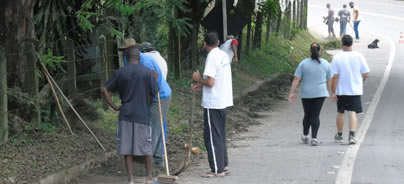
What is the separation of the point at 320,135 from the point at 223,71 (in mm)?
4581

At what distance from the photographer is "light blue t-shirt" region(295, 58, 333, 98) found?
11.7 meters

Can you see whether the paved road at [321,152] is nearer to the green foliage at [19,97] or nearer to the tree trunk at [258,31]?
the green foliage at [19,97]

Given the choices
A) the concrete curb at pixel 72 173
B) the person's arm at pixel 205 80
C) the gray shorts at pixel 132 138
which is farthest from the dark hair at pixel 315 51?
the gray shorts at pixel 132 138

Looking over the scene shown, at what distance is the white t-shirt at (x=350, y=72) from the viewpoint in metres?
11.8

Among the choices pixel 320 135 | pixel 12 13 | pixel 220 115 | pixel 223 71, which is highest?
pixel 12 13

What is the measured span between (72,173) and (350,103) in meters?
4.80

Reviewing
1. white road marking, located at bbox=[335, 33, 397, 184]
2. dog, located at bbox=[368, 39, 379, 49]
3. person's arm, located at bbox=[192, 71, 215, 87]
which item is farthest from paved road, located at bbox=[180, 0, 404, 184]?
dog, located at bbox=[368, 39, 379, 49]

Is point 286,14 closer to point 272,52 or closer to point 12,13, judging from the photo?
point 272,52

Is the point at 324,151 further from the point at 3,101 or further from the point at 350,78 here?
the point at 3,101

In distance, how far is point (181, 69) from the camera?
18281 millimetres

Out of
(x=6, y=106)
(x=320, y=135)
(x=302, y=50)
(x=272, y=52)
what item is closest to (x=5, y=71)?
(x=6, y=106)

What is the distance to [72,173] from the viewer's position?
9336 mm

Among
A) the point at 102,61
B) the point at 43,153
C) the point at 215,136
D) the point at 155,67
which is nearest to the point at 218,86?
the point at 215,136

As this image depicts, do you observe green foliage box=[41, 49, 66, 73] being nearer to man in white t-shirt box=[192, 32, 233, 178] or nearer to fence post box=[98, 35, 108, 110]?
fence post box=[98, 35, 108, 110]
